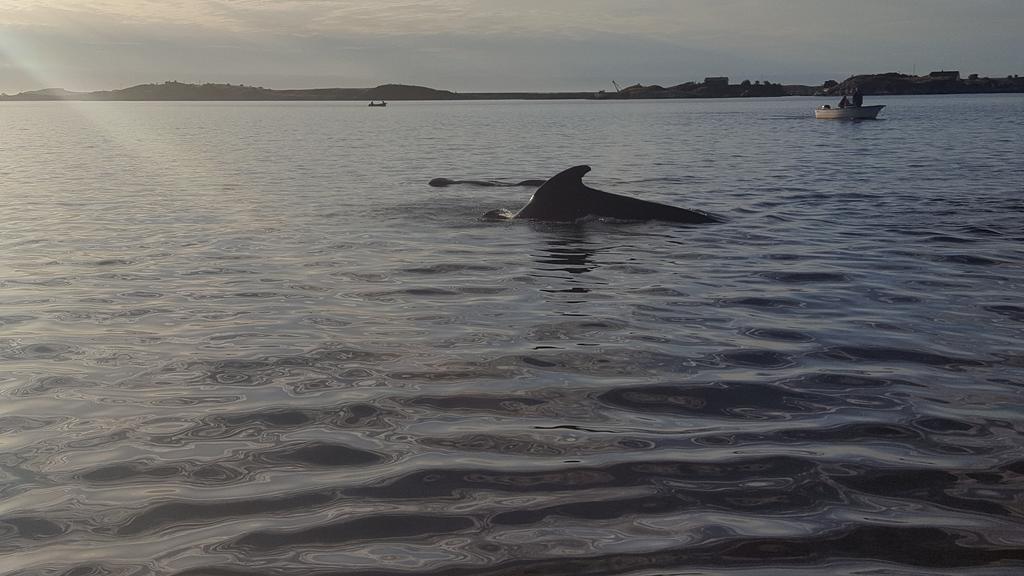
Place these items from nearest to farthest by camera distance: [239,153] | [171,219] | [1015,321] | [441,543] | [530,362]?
1. [441,543]
2. [530,362]
3. [1015,321]
4. [171,219]
5. [239,153]

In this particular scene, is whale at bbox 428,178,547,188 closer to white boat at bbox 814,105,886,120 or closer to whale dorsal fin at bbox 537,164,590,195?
whale dorsal fin at bbox 537,164,590,195

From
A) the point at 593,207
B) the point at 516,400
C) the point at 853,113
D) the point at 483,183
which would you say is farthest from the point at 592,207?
the point at 853,113

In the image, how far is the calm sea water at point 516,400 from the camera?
16.4 feet

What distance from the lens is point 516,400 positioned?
24.3ft

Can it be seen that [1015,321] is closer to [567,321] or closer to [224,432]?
[567,321]

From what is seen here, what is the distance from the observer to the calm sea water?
499 cm

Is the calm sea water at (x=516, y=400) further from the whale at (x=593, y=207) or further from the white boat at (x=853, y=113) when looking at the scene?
the white boat at (x=853, y=113)

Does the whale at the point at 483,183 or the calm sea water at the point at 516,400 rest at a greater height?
the calm sea water at the point at 516,400

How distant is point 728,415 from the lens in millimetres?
6973

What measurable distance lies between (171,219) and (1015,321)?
1580 centimetres

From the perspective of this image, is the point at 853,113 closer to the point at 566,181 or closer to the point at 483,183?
the point at 483,183

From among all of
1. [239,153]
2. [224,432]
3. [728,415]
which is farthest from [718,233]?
[239,153]

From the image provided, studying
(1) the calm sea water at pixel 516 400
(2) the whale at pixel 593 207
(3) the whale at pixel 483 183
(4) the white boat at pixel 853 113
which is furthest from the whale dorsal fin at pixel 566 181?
(4) the white boat at pixel 853 113

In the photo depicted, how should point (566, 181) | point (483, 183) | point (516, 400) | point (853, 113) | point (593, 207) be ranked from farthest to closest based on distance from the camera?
point (853, 113) → point (483, 183) → point (593, 207) → point (566, 181) → point (516, 400)
